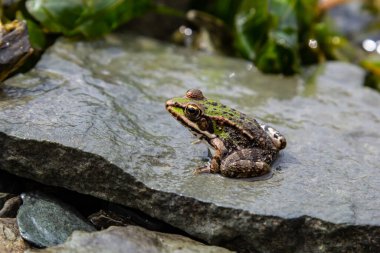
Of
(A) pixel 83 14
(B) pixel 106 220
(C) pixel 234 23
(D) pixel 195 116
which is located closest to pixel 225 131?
(D) pixel 195 116

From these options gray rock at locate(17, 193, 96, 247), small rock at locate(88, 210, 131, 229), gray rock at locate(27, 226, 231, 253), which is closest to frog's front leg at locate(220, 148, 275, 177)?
gray rock at locate(27, 226, 231, 253)

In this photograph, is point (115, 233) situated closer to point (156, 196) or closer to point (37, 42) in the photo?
point (156, 196)

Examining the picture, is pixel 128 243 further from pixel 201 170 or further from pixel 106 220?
pixel 201 170

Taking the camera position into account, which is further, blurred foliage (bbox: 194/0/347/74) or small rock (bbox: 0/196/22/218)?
blurred foliage (bbox: 194/0/347/74)

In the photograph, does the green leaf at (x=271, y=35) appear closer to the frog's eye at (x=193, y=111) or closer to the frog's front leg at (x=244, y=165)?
the frog's eye at (x=193, y=111)

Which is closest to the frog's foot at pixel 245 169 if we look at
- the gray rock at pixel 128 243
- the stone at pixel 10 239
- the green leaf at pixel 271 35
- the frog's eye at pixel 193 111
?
the frog's eye at pixel 193 111

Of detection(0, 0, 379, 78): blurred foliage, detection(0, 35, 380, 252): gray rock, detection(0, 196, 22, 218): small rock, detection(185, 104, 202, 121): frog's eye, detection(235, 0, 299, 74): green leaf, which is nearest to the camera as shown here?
detection(0, 35, 380, 252): gray rock

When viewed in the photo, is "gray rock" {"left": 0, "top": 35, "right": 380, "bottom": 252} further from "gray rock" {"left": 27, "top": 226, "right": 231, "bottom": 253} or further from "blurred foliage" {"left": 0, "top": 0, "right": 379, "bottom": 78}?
"blurred foliage" {"left": 0, "top": 0, "right": 379, "bottom": 78}
